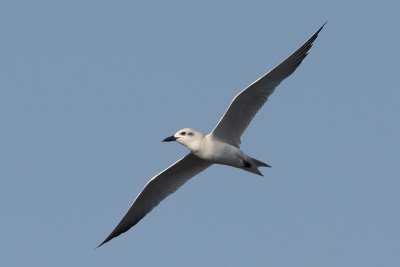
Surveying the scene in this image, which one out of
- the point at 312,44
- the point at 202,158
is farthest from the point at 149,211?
Result: the point at 312,44

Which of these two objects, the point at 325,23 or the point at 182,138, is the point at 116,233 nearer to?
the point at 182,138

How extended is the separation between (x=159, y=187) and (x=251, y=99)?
4.37 meters

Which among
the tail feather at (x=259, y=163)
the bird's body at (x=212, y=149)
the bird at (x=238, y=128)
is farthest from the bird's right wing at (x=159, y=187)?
the tail feather at (x=259, y=163)

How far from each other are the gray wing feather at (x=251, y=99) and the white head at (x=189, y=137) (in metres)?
0.48

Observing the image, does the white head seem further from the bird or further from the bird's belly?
the bird's belly

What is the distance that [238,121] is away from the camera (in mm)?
26969

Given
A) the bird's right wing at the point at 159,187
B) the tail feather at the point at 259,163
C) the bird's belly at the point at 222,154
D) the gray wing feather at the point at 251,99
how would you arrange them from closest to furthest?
1. the gray wing feather at the point at 251,99
2. the bird's belly at the point at 222,154
3. the tail feather at the point at 259,163
4. the bird's right wing at the point at 159,187

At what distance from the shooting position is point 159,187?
29.0 m

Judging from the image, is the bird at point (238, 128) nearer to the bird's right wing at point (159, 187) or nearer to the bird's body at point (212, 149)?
the bird's body at point (212, 149)

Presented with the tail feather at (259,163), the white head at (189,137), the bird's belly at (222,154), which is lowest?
the tail feather at (259,163)

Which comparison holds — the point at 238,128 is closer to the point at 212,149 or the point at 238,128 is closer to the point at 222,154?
the point at 222,154

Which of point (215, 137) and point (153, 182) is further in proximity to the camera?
point (153, 182)

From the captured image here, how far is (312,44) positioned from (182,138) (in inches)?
175

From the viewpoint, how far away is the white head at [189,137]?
87.4ft
